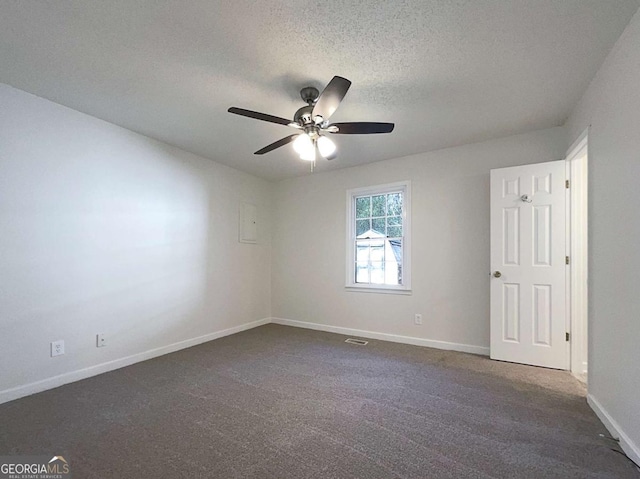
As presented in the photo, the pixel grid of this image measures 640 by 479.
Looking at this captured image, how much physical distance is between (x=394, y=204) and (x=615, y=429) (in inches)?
117

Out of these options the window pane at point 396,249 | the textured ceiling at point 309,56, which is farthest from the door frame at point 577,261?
the window pane at point 396,249

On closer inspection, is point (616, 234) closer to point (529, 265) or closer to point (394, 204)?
point (529, 265)

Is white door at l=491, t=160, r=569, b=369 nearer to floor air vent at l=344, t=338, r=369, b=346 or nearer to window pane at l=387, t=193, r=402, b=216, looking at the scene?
window pane at l=387, t=193, r=402, b=216

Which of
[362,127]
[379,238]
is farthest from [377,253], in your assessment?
[362,127]

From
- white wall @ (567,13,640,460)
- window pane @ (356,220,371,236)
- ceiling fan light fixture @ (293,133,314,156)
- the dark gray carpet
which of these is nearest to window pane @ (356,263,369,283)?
window pane @ (356,220,371,236)

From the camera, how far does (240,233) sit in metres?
4.51

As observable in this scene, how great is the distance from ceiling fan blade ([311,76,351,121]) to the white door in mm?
2220

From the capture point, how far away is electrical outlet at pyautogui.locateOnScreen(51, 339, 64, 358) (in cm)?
251

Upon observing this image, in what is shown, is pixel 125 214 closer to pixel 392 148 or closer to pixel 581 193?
pixel 392 148

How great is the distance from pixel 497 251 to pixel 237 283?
11.5 ft

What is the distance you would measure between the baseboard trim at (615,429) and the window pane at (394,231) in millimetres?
2428

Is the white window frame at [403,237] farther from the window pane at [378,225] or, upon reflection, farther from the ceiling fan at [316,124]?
the ceiling fan at [316,124]

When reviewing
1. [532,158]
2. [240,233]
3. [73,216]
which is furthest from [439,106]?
[73,216]

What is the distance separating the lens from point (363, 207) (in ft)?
14.3
